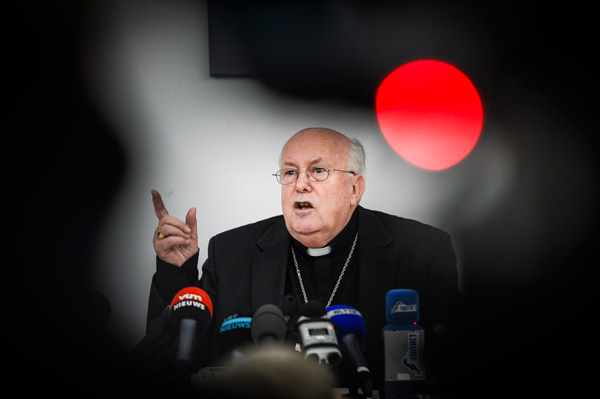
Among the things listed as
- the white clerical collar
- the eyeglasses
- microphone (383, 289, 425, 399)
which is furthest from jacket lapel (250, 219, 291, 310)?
microphone (383, 289, 425, 399)

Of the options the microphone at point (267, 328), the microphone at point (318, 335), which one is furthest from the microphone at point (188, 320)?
the microphone at point (318, 335)

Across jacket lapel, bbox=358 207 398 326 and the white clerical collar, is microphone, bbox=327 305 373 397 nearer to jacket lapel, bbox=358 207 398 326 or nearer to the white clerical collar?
jacket lapel, bbox=358 207 398 326

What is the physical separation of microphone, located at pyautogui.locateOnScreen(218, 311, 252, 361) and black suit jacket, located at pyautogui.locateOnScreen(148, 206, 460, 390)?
2.54ft

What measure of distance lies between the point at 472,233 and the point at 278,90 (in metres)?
1.46

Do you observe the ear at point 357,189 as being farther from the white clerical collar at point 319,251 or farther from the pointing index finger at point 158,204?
the pointing index finger at point 158,204

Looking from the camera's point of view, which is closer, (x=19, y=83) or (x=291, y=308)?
(x=291, y=308)

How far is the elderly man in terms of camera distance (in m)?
3.31

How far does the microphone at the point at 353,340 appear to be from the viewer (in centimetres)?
229

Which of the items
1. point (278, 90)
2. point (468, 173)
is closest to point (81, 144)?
point (278, 90)

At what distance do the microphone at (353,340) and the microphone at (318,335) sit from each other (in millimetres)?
119

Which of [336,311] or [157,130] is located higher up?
[157,130]

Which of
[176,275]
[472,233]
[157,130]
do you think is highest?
[157,130]

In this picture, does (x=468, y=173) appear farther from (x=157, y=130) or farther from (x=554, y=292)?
(x=157, y=130)

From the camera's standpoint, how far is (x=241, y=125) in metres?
3.61
